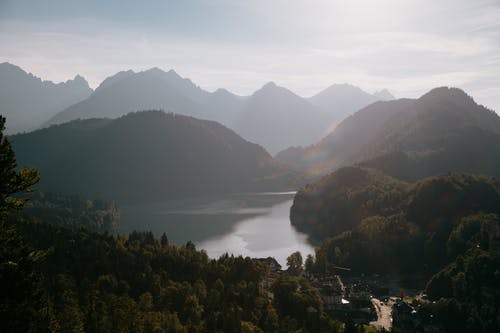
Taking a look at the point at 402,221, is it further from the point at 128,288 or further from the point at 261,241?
the point at 128,288

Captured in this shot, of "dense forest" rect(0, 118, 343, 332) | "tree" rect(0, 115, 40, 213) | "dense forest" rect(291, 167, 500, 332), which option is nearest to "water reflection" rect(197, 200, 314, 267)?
"dense forest" rect(291, 167, 500, 332)

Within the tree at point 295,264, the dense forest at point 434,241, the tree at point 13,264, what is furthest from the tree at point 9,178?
the tree at point 295,264

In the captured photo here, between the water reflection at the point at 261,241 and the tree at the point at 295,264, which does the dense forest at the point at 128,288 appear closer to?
the tree at the point at 295,264

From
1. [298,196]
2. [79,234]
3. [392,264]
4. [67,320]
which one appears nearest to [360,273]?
[392,264]

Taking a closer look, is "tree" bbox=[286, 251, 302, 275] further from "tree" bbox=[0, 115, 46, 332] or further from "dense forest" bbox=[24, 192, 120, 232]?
"tree" bbox=[0, 115, 46, 332]

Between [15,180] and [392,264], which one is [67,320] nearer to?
[15,180]

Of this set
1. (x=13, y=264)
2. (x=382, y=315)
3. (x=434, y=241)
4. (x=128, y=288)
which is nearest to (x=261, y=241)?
(x=434, y=241)
